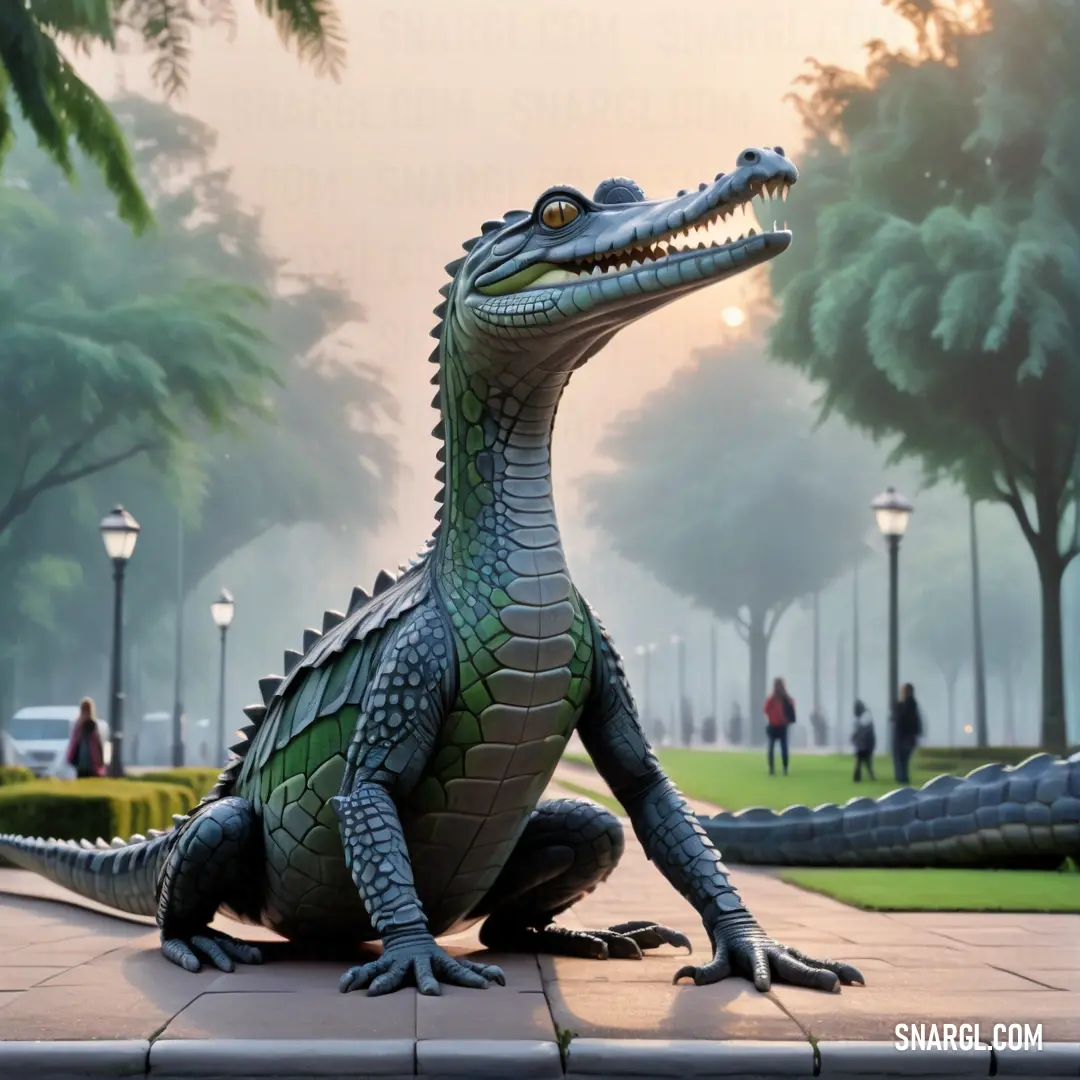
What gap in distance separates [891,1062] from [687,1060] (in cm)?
53

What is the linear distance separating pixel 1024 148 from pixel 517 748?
1037 inches

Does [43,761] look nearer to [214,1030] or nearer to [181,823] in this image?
[181,823]

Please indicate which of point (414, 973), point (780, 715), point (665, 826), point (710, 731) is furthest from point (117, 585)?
point (710, 731)

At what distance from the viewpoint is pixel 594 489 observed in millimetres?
58875

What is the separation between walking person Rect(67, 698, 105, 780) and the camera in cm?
1650

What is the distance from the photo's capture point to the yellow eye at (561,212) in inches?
181

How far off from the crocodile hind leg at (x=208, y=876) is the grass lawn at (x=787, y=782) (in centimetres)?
→ 1371

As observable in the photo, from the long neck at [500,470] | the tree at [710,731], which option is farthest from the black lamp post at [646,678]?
the long neck at [500,470]

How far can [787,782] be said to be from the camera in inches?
961

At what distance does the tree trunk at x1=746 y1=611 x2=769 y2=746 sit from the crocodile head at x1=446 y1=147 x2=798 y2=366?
44.9 m

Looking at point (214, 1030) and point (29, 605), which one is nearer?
→ point (214, 1030)

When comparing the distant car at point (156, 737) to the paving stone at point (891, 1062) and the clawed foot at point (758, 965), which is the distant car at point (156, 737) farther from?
the paving stone at point (891, 1062)

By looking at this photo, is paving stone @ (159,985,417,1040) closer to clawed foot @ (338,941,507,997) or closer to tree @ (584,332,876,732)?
clawed foot @ (338,941,507,997)

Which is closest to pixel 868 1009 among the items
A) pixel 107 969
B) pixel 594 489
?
pixel 107 969
